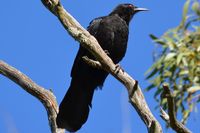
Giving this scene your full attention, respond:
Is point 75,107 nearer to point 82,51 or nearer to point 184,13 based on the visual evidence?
point 82,51

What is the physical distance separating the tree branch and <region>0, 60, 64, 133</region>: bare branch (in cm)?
79

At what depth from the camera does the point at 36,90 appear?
219 inches

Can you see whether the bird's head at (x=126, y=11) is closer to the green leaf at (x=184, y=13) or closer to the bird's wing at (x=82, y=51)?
the bird's wing at (x=82, y=51)

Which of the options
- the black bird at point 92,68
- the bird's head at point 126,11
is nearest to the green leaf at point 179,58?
the black bird at point 92,68

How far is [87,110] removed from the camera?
616 cm

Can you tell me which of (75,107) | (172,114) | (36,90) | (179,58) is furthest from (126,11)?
(172,114)

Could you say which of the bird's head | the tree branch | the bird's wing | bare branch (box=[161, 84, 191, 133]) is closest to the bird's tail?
the bird's wing

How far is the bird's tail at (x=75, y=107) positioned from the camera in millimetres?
5824

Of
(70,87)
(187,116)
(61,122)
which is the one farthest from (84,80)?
(187,116)

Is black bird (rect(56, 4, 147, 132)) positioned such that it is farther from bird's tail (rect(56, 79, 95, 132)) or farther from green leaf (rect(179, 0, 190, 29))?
green leaf (rect(179, 0, 190, 29))

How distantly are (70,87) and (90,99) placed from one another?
0.29 metres

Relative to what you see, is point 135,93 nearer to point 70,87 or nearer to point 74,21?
point 74,21

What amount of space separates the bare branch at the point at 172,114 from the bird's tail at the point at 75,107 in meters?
1.73

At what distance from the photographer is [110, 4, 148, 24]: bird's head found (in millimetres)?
7191
